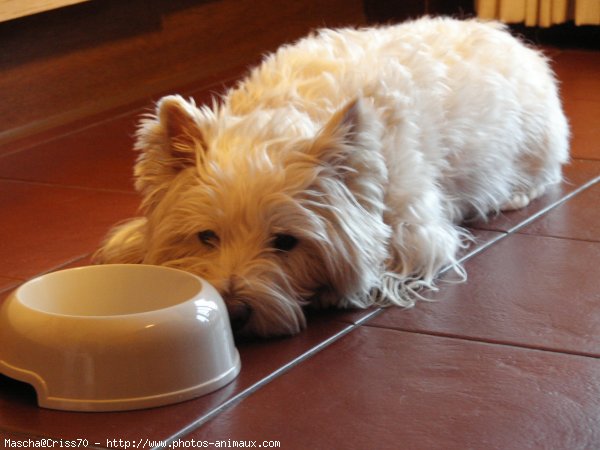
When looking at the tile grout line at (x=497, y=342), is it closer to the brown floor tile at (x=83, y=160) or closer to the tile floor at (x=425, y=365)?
the tile floor at (x=425, y=365)

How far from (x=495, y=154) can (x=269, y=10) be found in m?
2.69

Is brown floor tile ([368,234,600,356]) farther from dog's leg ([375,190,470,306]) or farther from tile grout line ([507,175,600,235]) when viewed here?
tile grout line ([507,175,600,235])

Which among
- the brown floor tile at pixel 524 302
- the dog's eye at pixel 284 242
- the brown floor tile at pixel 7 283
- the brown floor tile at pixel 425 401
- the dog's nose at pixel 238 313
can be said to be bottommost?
the brown floor tile at pixel 7 283

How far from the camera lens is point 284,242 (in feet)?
7.39

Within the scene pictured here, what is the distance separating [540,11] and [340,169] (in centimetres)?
355

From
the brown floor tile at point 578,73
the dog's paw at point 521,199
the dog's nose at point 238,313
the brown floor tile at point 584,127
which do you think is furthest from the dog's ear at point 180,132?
the brown floor tile at point 578,73

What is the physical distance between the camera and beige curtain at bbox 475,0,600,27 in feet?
17.6

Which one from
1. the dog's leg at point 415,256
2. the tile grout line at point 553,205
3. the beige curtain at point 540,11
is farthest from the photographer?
the beige curtain at point 540,11

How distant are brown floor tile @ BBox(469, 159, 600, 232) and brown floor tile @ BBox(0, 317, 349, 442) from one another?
102 centimetres

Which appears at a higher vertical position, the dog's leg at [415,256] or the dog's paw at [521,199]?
the dog's leg at [415,256]

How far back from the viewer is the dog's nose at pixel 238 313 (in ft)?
7.09

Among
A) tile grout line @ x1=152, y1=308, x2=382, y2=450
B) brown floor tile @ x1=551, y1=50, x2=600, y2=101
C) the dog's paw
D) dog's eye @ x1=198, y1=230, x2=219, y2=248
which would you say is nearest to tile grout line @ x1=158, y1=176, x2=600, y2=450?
tile grout line @ x1=152, y1=308, x2=382, y2=450

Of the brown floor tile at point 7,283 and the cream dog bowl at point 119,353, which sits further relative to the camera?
the brown floor tile at point 7,283

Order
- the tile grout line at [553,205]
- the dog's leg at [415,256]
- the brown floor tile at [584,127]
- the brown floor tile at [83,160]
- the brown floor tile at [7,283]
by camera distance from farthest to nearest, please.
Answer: the brown floor tile at [584,127], the brown floor tile at [83,160], the tile grout line at [553,205], the brown floor tile at [7,283], the dog's leg at [415,256]
